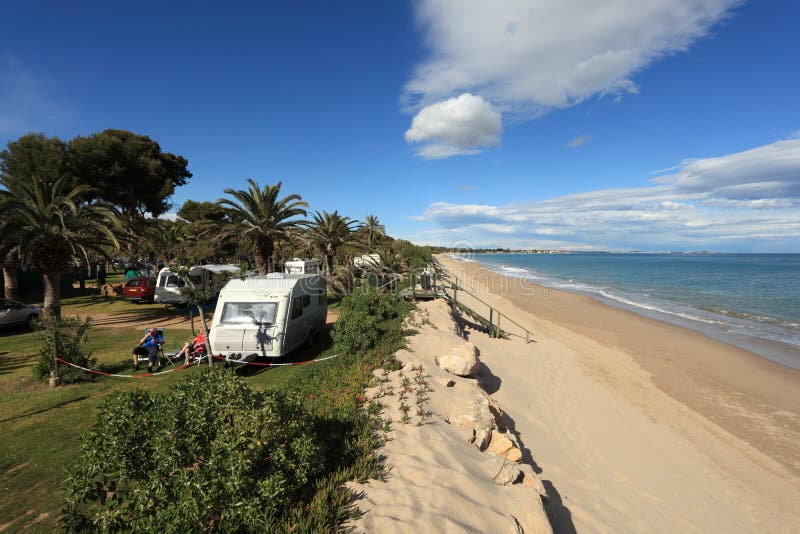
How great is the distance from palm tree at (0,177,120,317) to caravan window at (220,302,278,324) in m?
6.63

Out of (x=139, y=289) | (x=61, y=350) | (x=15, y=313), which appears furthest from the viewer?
(x=139, y=289)

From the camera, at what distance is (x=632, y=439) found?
8039 mm

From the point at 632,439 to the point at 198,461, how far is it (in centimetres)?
913

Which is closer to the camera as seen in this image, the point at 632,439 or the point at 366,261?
the point at 632,439

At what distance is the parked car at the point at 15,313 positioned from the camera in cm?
1381

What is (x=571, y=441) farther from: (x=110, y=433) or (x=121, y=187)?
(x=121, y=187)

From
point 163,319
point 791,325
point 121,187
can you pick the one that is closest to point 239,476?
point 163,319

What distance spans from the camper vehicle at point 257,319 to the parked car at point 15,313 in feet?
33.3

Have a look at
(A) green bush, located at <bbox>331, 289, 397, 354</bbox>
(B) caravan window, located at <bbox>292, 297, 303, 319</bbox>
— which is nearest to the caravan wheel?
(B) caravan window, located at <bbox>292, 297, 303, 319</bbox>

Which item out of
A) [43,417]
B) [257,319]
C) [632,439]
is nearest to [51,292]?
[43,417]

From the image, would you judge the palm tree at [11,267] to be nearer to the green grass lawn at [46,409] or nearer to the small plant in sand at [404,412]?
the green grass lawn at [46,409]

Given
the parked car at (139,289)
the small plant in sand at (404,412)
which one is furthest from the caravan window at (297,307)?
the parked car at (139,289)

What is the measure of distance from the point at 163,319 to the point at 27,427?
39.1ft

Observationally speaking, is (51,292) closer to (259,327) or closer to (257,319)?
(257,319)
